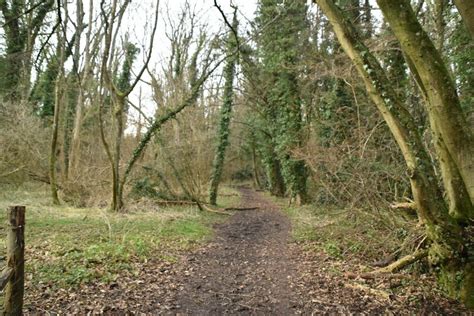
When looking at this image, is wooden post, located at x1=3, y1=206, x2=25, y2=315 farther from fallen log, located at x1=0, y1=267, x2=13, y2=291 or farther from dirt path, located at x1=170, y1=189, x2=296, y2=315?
dirt path, located at x1=170, y1=189, x2=296, y2=315

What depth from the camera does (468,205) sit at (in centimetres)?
486

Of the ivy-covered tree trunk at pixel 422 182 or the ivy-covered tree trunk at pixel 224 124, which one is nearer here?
the ivy-covered tree trunk at pixel 422 182

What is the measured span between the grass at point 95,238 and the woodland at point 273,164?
0.05 meters

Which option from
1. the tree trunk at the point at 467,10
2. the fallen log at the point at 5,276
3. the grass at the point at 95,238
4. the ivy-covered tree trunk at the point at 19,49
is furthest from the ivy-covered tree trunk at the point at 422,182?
the ivy-covered tree trunk at the point at 19,49

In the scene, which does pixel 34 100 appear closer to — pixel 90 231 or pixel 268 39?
pixel 268 39

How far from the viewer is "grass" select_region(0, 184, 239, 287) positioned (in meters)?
5.41

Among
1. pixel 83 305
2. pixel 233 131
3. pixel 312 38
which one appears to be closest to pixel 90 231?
pixel 83 305

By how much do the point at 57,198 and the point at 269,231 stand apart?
767 cm

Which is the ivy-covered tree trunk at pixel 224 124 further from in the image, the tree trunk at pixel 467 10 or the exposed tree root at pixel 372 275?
the tree trunk at pixel 467 10

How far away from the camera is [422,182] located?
195 inches

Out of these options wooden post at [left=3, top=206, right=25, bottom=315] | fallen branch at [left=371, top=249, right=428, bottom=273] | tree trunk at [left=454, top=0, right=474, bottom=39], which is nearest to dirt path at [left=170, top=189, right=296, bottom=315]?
fallen branch at [left=371, top=249, right=428, bottom=273]

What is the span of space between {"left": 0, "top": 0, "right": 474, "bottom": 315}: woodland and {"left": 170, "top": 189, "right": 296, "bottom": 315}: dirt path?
0.04m

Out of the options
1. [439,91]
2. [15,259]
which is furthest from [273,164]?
[15,259]

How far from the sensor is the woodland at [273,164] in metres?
4.79
